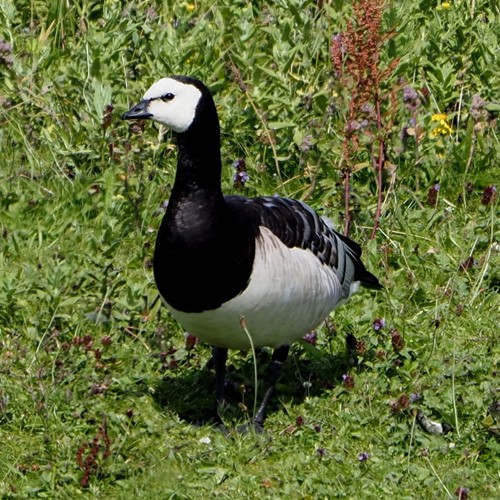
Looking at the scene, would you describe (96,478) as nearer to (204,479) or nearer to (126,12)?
(204,479)

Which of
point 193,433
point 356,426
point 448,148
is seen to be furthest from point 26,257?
point 448,148

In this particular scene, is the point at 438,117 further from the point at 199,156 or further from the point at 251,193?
the point at 199,156

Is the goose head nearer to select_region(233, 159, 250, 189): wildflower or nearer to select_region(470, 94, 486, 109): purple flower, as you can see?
select_region(233, 159, 250, 189): wildflower

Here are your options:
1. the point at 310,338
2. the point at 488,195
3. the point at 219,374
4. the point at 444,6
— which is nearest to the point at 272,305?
the point at 219,374

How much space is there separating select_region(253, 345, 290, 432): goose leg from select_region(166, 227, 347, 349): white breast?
0.46ft

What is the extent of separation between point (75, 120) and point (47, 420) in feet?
8.48

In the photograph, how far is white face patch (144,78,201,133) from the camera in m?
5.57

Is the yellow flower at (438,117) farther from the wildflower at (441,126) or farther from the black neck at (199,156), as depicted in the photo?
the black neck at (199,156)

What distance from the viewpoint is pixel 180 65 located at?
8.24 m

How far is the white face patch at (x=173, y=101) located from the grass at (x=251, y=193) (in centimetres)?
132

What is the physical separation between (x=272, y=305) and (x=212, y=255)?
414mm

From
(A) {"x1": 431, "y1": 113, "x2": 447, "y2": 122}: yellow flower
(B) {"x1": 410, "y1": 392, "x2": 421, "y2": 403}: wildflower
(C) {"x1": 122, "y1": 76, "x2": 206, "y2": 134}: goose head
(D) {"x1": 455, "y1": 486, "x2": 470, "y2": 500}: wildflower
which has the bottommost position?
(D) {"x1": 455, "y1": 486, "x2": 470, "y2": 500}: wildflower

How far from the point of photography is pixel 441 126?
8180 mm

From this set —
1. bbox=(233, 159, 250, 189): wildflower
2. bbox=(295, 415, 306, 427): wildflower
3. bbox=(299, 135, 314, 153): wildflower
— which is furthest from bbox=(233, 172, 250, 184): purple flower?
bbox=(295, 415, 306, 427): wildflower
